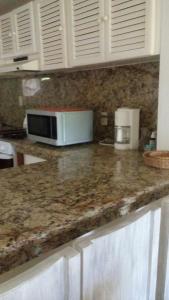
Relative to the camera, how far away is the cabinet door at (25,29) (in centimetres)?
221

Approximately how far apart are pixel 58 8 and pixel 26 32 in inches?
18.8

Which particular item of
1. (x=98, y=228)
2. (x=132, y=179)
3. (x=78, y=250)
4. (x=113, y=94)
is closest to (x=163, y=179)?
(x=132, y=179)

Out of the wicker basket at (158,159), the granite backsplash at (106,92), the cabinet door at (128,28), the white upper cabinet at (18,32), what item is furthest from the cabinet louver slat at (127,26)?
the white upper cabinet at (18,32)

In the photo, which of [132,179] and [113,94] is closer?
[132,179]

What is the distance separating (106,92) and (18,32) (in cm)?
101

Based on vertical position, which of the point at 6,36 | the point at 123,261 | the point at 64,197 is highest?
the point at 6,36

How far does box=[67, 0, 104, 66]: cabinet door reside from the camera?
1.69 meters

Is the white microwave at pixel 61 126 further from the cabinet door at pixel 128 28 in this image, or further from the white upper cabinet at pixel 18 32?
the white upper cabinet at pixel 18 32

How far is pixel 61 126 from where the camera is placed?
1.89 metres

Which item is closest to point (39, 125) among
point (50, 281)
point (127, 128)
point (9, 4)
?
point (127, 128)

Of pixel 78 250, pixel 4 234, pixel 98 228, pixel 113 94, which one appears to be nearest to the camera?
pixel 4 234

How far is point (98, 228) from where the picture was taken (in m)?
0.92

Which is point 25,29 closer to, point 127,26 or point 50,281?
point 127,26

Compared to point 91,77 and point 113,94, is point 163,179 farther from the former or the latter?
point 91,77
